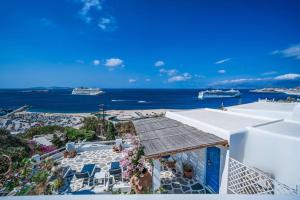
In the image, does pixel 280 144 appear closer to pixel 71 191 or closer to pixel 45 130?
pixel 71 191

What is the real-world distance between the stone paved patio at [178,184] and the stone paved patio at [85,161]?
2894mm

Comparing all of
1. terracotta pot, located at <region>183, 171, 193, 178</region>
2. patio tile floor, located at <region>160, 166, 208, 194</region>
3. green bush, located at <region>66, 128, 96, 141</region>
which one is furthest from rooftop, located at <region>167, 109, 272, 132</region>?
green bush, located at <region>66, 128, 96, 141</region>

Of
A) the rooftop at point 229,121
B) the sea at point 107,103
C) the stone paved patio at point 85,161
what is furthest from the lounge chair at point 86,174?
the sea at point 107,103

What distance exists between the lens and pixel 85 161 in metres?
9.98

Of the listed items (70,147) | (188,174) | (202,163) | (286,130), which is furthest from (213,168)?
(70,147)

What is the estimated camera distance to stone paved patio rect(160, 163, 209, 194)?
6965 mm

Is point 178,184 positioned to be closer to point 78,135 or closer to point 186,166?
point 186,166

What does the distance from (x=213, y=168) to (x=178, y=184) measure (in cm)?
165

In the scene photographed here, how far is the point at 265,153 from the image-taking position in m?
5.74

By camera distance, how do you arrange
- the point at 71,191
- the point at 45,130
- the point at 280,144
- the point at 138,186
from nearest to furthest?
the point at 138,186
the point at 280,144
the point at 71,191
the point at 45,130

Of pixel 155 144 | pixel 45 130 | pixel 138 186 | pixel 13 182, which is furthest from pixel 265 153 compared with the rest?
pixel 45 130

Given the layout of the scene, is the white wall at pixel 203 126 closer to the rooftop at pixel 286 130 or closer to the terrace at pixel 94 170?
the rooftop at pixel 286 130

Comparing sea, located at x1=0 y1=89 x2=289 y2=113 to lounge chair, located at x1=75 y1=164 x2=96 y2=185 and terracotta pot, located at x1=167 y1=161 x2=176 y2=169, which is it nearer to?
terracotta pot, located at x1=167 y1=161 x2=176 y2=169

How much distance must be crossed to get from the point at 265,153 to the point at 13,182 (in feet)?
22.1
